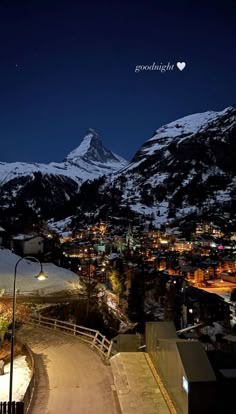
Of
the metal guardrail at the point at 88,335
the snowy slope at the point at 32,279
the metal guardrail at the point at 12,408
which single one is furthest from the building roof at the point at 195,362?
the snowy slope at the point at 32,279

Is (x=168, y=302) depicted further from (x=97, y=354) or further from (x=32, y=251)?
(x=97, y=354)

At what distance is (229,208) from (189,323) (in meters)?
130

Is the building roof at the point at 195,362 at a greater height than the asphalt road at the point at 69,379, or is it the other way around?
the building roof at the point at 195,362

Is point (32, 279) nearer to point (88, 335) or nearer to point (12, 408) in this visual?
point (88, 335)

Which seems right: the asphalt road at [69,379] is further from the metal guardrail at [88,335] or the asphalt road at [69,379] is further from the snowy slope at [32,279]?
the snowy slope at [32,279]

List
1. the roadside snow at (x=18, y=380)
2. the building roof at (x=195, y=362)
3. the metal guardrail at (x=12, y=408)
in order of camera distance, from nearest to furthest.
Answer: the building roof at (x=195, y=362) → the metal guardrail at (x=12, y=408) → the roadside snow at (x=18, y=380)

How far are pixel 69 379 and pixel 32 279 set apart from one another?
20402 millimetres

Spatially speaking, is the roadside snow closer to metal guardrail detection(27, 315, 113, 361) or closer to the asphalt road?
the asphalt road

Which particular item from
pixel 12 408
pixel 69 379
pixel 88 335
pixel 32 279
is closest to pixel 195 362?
pixel 12 408

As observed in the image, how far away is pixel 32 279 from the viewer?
33906 mm

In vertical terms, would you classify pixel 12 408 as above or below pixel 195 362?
below

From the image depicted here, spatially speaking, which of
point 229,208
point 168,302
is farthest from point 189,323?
point 229,208

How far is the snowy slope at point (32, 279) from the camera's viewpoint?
31781 millimetres

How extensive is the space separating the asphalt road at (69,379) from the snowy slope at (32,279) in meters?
11.2
